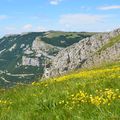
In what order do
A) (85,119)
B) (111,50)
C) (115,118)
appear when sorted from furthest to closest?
(111,50)
(85,119)
(115,118)

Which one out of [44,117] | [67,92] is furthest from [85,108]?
[67,92]

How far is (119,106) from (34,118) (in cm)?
203

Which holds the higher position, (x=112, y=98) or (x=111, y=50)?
(x=112, y=98)

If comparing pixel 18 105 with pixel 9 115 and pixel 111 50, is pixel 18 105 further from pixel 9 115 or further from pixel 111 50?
pixel 111 50

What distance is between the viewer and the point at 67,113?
7.47 m

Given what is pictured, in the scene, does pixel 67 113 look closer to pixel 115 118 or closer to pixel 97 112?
pixel 97 112

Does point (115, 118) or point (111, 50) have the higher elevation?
point (115, 118)

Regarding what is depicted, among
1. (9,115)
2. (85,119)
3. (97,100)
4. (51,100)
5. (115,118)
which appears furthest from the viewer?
(51,100)

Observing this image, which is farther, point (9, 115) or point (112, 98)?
point (9, 115)

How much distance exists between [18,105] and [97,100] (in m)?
3.40

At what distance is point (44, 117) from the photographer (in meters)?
7.72

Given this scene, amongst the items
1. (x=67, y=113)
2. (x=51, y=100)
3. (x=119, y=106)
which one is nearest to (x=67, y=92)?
(x=51, y=100)

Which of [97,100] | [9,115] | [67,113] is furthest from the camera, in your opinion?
[9,115]

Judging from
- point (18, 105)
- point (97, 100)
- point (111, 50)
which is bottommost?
point (111, 50)
